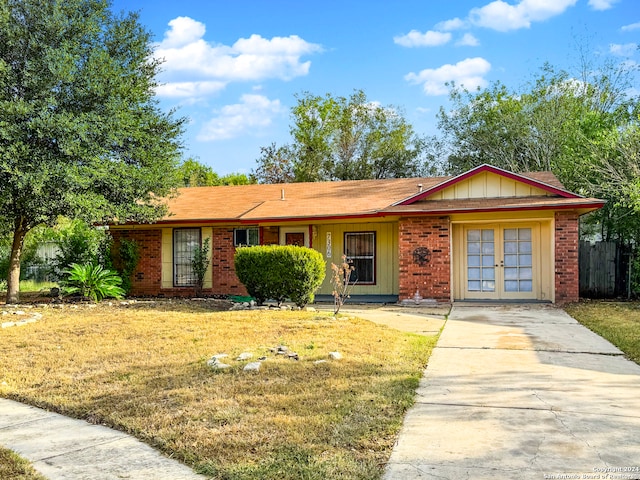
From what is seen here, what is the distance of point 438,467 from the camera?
3.29 metres

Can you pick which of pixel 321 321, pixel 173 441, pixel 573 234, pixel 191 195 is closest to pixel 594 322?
pixel 573 234

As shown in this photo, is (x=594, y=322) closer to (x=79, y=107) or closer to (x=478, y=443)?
(x=478, y=443)

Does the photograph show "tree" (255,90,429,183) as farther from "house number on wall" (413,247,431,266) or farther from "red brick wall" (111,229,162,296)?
"house number on wall" (413,247,431,266)

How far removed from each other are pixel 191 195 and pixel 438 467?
16.2m

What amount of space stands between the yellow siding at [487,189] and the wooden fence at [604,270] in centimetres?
316

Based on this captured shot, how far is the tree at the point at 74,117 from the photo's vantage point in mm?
10852

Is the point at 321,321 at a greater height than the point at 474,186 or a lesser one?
lesser

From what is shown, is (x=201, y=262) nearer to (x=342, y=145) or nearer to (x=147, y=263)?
(x=147, y=263)

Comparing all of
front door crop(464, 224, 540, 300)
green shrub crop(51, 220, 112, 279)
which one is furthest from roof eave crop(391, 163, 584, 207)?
green shrub crop(51, 220, 112, 279)

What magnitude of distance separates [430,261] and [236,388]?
8723mm

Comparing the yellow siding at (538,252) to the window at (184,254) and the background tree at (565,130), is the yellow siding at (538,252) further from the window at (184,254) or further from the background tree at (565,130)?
the window at (184,254)

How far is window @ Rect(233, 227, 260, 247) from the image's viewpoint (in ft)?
51.0

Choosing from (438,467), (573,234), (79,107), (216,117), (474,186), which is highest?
(216,117)

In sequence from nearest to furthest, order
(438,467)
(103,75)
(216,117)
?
(438,467) < (103,75) < (216,117)
